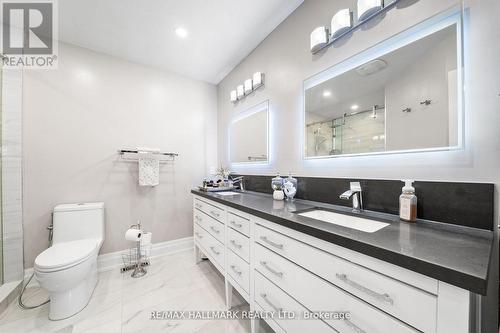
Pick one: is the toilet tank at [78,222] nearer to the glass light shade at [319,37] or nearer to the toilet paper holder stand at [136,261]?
the toilet paper holder stand at [136,261]

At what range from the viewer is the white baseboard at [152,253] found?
206 centimetres

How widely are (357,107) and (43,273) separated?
95.7 inches

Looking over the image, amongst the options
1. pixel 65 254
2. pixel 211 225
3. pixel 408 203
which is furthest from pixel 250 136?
pixel 65 254

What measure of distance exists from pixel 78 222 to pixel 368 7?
291cm

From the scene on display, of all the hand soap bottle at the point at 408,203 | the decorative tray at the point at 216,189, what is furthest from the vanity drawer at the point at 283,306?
the decorative tray at the point at 216,189

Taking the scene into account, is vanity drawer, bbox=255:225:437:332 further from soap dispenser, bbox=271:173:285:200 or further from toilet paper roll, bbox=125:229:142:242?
toilet paper roll, bbox=125:229:142:242

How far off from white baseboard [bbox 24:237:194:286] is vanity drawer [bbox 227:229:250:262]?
1.45 metres

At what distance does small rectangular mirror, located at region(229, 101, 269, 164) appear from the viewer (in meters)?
2.00

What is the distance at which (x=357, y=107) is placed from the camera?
4.01ft

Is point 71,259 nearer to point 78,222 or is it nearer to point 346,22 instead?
point 78,222

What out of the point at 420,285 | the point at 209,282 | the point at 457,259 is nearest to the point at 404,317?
the point at 420,285

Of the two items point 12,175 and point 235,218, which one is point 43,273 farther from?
point 235,218

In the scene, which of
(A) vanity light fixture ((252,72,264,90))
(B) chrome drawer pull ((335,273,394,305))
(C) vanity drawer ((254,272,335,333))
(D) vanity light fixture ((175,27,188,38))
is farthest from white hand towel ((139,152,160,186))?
(B) chrome drawer pull ((335,273,394,305))

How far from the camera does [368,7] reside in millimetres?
1074
